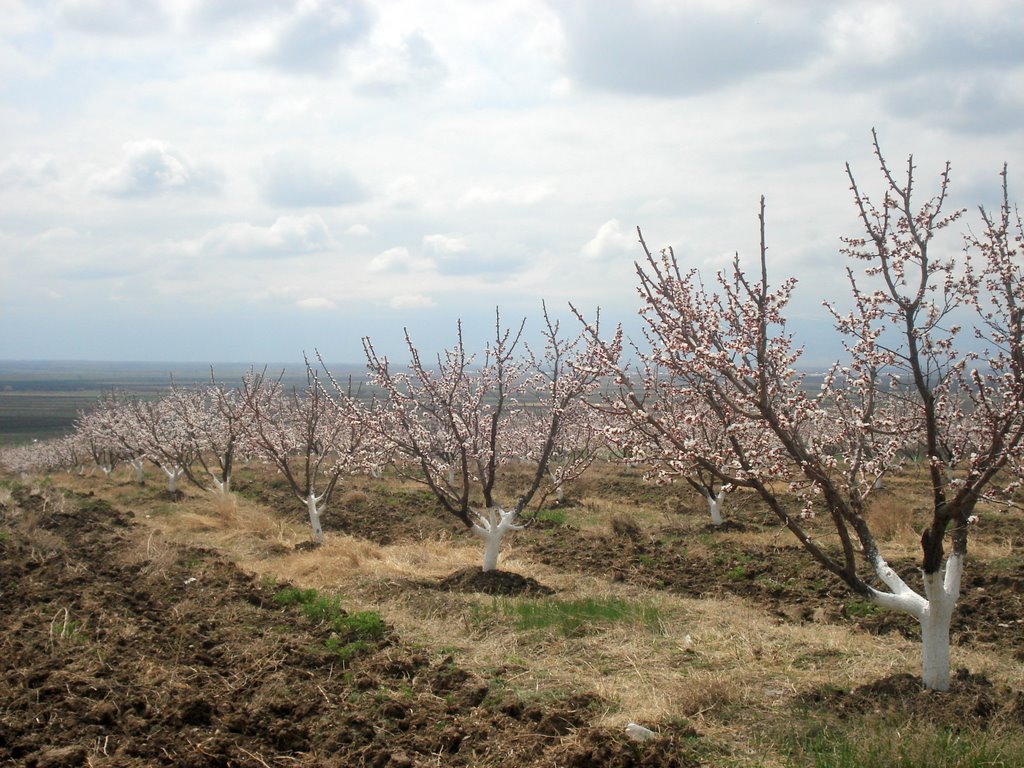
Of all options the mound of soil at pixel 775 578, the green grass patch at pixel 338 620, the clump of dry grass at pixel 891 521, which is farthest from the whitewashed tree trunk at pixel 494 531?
the clump of dry grass at pixel 891 521

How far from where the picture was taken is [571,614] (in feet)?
29.7

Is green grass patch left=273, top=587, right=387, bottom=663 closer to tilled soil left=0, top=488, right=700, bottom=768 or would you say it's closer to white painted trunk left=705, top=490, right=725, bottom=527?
tilled soil left=0, top=488, right=700, bottom=768

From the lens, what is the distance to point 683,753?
17.3 ft

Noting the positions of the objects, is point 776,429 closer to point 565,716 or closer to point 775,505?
point 775,505

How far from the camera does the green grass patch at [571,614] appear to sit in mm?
8609

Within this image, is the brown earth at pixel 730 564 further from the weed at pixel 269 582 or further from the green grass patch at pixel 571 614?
the weed at pixel 269 582

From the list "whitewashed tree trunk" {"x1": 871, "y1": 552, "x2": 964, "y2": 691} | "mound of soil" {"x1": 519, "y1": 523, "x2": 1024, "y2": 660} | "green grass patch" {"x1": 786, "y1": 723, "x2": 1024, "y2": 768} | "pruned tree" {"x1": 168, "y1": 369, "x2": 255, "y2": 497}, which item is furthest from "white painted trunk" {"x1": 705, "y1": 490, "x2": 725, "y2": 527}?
"green grass patch" {"x1": 786, "y1": 723, "x2": 1024, "y2": 768}

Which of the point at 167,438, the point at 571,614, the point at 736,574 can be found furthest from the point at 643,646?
the point at 167,438

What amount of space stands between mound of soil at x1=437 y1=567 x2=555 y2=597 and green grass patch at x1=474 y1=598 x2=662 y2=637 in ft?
2.68

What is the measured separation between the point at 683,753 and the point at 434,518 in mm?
15147

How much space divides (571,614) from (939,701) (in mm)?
4074

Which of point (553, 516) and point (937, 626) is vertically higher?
point (937, 626)

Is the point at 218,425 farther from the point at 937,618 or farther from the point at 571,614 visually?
the point at 937,618

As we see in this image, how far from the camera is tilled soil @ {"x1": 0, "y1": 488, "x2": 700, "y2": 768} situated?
5266 millimetres
